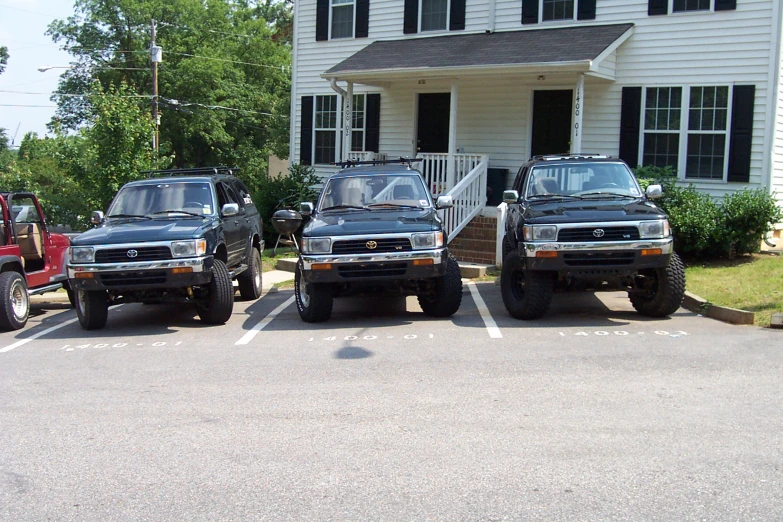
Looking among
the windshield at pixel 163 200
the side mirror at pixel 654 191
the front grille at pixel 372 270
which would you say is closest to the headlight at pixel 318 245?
the front grille at pixel 372 270

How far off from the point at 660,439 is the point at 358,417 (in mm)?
2222

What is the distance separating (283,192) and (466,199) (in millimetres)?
6117

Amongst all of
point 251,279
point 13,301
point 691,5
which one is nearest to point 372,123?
point 691,5

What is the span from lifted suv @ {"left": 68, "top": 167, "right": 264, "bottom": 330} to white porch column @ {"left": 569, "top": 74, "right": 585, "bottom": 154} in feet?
24.4

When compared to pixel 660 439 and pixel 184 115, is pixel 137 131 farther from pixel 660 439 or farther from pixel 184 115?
pixel 184 115

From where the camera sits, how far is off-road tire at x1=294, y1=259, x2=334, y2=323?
10.6 meters

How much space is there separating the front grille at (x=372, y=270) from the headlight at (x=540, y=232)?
60.3 inches

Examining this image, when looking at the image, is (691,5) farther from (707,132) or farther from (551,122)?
(551,122)

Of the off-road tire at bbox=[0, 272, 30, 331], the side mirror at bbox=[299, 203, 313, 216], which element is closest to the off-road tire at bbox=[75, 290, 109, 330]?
the off-road tire at bbox=[0, 272, 30, 331]

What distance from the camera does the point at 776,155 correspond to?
15867 millimetres

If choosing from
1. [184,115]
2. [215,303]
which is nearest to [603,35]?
[215,303]

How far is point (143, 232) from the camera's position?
10570 mm

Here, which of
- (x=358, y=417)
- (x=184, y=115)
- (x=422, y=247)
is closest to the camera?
(x=358, y=417)

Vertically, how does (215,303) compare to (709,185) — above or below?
below
